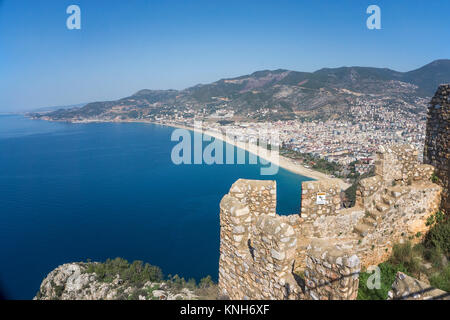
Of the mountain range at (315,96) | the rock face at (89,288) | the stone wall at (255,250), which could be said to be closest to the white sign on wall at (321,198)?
the stone wall at (255,250)

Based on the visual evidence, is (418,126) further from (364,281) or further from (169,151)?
(364,281)

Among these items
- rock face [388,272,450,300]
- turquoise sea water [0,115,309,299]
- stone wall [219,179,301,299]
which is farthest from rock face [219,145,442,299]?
turquoise sea water [0,115,309,299]

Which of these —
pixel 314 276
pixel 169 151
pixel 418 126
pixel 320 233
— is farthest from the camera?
pixel 169 151

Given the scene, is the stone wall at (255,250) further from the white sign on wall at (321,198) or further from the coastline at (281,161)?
the coastline at (281,161)

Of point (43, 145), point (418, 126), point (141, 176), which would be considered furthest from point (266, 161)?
point (43, 145)

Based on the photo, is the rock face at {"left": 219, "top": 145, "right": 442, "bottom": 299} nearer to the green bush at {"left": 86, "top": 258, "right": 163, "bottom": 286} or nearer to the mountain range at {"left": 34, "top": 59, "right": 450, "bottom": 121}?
the green bush at {"left": 86, "top": 258, "right": 163, "bottom": 286}
